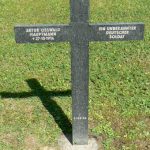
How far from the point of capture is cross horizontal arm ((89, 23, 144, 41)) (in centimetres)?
524

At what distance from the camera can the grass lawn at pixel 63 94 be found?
6.43 metres

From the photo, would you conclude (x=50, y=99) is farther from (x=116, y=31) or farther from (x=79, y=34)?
(x=116, y=31)

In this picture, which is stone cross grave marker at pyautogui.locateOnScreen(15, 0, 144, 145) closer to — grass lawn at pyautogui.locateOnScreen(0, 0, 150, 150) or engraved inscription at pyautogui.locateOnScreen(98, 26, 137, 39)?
engraved inscription at pyautogui.locateOnScreen(98, 26, 137, 39)

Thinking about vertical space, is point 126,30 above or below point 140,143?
above

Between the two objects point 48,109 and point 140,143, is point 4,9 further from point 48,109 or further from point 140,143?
point 140,143

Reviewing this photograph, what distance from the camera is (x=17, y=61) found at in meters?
8.72

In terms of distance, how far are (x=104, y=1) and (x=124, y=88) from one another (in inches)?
207

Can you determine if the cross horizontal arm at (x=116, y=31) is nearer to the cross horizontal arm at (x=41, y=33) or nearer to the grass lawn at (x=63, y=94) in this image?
the cross horizontal arm at (x=41, y=33)

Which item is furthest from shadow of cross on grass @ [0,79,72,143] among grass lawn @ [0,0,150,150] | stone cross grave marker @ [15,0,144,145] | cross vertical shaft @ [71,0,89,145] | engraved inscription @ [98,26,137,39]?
engraved inscription @ [98,26,137,39]

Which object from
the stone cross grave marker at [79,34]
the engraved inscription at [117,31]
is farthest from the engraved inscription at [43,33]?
the engraved inscription at [117,31]

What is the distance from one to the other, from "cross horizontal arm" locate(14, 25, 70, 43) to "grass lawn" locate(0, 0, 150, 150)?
1811 mm

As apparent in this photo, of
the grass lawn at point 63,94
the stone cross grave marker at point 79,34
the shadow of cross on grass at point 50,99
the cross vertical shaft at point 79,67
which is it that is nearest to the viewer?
the cross vertical shaft at point 79,67

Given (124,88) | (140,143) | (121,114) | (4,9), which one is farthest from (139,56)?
(4,9)

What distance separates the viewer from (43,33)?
17.3 feet
